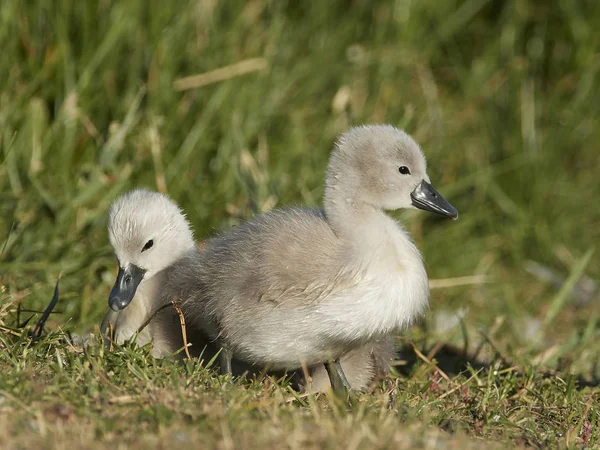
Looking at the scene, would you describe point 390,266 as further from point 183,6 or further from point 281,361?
point 183,6

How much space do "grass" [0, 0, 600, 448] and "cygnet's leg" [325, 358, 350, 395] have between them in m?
0.09

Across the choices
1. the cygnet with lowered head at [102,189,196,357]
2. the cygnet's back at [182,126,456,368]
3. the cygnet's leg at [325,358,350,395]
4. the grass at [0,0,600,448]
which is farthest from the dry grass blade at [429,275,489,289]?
the cygnet with lowered head at [102,189,196,357]

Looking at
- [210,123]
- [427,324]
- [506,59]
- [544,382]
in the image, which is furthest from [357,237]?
[506,59]

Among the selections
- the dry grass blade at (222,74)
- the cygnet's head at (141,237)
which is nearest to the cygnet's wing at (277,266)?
the cygnet's head at (141,237)

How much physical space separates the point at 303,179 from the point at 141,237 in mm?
1873

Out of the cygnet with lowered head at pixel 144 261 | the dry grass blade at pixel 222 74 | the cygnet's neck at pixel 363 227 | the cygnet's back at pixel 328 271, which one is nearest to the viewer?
the cygnet's back at pixel 328 271

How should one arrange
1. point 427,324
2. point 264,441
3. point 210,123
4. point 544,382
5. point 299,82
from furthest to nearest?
1. point 299,82
2. point 210,123
3. point 427,324
4. point 544,382
5. point 264,441

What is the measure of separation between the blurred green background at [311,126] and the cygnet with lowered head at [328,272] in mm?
1100

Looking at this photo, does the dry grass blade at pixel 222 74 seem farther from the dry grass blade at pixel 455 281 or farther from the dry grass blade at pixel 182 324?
the dry grass blade at pixel 182 324

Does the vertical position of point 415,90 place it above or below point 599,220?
above

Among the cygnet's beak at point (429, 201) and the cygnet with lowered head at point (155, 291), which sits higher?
the cygnet's beak at point (429, 201)

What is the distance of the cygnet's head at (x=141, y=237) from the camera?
12.8ft

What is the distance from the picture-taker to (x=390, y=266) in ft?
11.3

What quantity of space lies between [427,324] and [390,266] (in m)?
1.75
